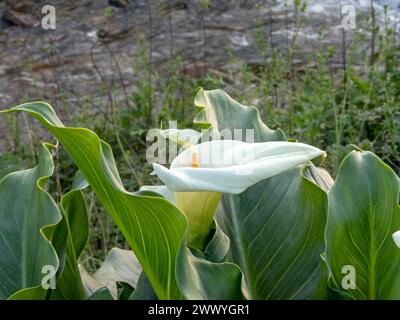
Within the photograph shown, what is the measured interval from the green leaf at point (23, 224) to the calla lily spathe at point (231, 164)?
0.20 m

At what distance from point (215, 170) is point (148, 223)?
11 cm

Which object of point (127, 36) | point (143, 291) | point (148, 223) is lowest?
point (143, 291)

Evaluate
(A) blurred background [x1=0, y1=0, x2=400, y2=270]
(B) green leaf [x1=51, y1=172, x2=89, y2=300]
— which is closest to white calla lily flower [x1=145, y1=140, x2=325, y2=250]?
(B) green leaf [x1=51, y1=172, x2=89, y2=300]

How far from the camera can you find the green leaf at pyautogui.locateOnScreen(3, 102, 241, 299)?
2.93 feet

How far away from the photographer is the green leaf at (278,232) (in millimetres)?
1054

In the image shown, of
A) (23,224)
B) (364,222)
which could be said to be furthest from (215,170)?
(23,224)

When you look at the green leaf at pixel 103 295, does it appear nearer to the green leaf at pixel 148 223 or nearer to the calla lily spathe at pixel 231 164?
the green leaf at pixel 148 223

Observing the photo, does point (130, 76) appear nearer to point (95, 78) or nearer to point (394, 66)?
point (95, 78)

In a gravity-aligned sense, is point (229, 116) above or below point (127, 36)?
below

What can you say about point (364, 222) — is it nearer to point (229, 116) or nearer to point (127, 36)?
point (229, 116)

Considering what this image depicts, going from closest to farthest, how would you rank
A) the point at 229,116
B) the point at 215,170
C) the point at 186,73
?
the point at 215,170 < the point at 229,116 < the point at 186,73

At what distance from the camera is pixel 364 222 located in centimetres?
96

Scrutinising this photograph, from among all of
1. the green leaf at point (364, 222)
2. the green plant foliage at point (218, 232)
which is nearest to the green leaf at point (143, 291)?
the green plant foliage at point (218, 232)
